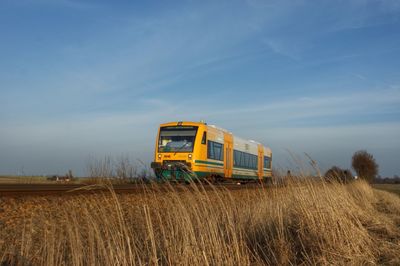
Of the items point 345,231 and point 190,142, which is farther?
point 190,142

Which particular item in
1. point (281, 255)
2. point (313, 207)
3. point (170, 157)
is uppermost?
point (170, 157)

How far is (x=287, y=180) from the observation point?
30.0 feet

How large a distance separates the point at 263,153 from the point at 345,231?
25.1 meters

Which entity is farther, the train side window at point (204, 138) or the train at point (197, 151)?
the train side window at point (204, 138)

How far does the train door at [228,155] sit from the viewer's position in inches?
902

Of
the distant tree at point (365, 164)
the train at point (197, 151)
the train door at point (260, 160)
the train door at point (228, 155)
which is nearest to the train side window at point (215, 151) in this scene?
the train at point (197, 151)

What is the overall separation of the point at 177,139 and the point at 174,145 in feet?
0.99

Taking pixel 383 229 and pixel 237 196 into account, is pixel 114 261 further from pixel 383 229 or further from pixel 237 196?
pixel 237 196

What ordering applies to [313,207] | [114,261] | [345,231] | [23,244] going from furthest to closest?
1. [313,207]
2. [345,231]
3. [23,244]
4. [114,261]

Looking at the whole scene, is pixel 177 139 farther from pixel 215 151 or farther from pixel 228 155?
pixel 228 155

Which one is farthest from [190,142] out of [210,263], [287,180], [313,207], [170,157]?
[210,263]

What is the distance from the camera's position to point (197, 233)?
6.30m

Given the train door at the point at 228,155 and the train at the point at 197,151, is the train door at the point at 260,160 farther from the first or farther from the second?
the train door at the point at 228,155

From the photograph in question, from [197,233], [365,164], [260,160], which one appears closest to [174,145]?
[260,160]
